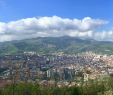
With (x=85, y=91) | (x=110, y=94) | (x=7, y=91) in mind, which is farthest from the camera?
(x=85, y=91)

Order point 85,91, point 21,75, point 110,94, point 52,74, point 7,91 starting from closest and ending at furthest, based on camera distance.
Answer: point 110,94, point 7,91, point 85,91, point 21,75, point 52,74

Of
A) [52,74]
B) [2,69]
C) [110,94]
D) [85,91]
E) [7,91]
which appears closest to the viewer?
[110,94]

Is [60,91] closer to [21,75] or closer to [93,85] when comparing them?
[93,85]

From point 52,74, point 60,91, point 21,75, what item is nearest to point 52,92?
point 60,91

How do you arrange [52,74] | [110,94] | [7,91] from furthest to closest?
[52,74] → [7,91] → [110,94]

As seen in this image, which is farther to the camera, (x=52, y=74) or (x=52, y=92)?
(x=52, y=74)

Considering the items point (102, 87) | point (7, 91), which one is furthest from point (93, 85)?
point (7, 91)

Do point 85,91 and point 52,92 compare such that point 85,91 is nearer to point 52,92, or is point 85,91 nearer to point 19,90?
point 52,92

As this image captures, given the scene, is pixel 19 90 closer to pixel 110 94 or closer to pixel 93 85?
pixel 93 85

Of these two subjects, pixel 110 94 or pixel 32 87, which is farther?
pixel 32 87
